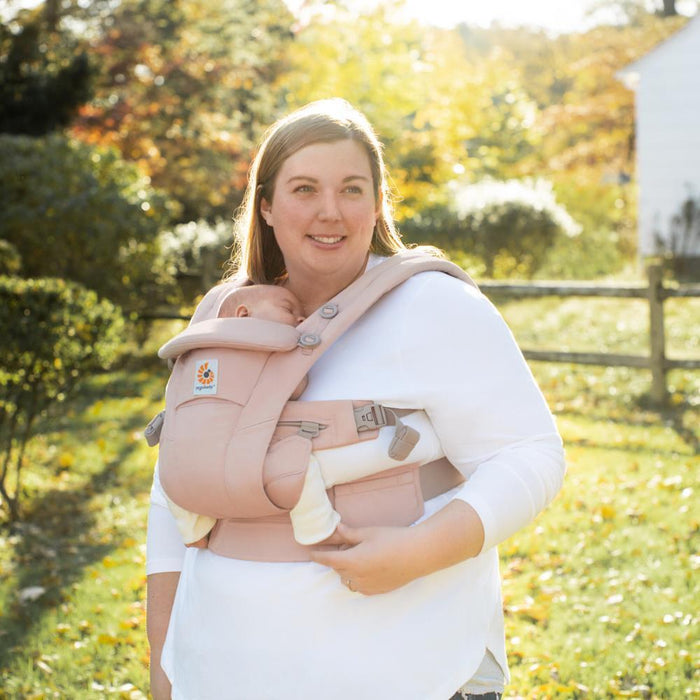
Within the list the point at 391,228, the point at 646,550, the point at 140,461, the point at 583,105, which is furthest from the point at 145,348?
the point at 583,105

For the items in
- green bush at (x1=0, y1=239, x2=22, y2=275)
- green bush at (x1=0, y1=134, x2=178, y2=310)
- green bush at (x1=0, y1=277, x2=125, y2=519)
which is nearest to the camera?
green bush at (x1=0, y1=277, x2=125, y2=519)

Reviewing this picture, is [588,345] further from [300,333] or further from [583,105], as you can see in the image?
[583,105]

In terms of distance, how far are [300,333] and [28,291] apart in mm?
5015

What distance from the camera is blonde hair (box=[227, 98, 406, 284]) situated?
1988 mm

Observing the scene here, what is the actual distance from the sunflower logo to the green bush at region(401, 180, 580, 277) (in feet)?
45.2

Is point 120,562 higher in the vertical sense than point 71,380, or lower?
lower

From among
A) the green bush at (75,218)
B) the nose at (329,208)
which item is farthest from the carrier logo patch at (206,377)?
the green bush at (75,218)

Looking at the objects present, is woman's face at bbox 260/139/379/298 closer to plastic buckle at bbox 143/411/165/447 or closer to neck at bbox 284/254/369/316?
neck at bbox 284/254/369/316

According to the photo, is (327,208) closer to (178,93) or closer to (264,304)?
(264,304)

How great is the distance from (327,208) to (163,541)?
0.83m

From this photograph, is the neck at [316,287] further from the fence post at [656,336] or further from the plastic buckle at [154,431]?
the fence post at [656,336]

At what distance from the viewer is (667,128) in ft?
72.0

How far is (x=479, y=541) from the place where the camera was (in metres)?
1.78

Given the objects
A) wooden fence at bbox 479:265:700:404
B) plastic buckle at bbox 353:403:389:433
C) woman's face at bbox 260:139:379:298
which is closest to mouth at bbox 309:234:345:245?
woman's face at bbox 260:139:379:298
